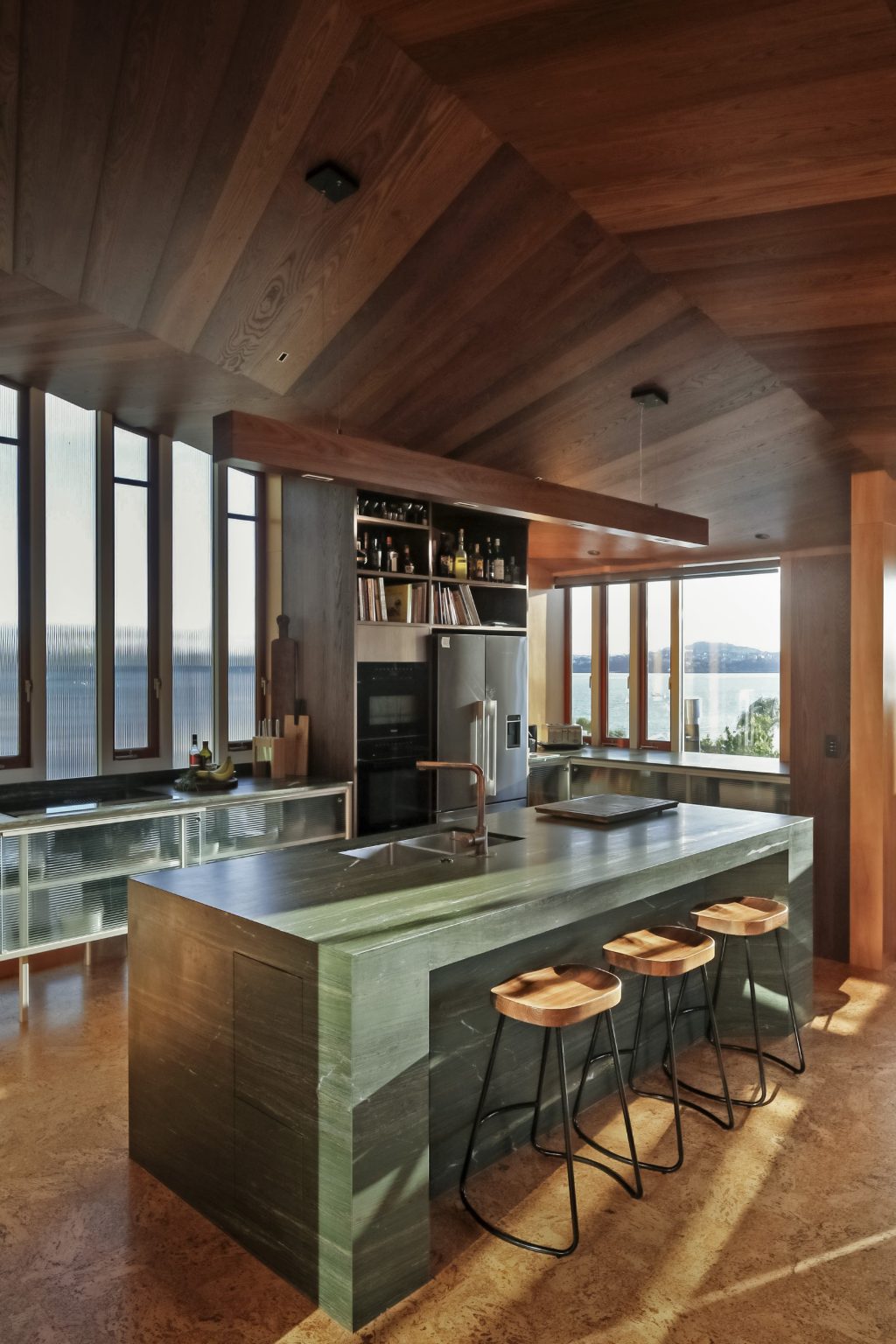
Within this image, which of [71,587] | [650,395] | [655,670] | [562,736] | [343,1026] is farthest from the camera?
[655,670]

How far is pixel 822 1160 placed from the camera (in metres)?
2.96

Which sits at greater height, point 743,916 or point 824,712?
point 824,712

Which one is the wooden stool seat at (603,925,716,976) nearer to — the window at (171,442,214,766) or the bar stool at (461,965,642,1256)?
the bar stool at (461,965,642,1256)

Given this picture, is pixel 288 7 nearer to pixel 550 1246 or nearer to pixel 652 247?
pixel 652 247

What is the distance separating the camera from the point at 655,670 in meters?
8.81

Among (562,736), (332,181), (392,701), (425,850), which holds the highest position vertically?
(332,181)

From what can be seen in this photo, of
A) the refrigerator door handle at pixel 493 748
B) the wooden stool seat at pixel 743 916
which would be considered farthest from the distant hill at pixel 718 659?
the wooden stool seat at pixel 743 916

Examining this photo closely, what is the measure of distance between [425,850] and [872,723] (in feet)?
9.22

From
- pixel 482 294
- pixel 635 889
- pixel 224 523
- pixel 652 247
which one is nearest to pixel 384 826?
pixel 224 523

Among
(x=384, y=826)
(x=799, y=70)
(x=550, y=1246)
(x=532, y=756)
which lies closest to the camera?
(x=799, y=70)

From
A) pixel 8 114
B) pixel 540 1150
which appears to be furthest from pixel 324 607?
pixel 540 1150

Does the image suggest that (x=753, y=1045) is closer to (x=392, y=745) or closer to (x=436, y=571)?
(x=392, y=745)

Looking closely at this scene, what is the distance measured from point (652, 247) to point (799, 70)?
956mm

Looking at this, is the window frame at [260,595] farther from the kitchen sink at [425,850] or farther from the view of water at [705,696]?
the view of water at [705,696]
